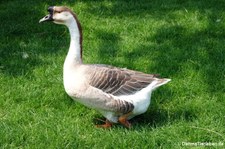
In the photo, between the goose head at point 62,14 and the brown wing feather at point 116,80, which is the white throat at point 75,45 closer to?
the goose head at point 62,14

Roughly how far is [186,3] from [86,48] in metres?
2.65

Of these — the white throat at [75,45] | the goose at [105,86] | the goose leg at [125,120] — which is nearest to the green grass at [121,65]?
the goose leg at [125,120]

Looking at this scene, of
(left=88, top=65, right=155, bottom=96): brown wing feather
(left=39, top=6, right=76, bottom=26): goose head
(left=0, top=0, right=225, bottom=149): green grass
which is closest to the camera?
(left=0, top=0, right=225, bottom=149): green grass

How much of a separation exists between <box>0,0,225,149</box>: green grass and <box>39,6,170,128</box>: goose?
177 millimetres

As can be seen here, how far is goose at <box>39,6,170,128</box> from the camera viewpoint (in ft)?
13.6

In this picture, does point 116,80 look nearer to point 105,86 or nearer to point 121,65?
point 105,86

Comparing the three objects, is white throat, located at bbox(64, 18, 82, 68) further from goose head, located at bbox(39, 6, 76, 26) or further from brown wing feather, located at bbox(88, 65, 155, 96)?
brown wing feather, located at bbox(88, 65, 155, 96)

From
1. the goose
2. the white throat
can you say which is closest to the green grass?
the goose

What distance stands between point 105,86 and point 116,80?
125 millimetres

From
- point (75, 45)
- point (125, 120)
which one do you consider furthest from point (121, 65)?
point (125, 120)

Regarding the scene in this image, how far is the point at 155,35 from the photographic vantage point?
22.0 ft

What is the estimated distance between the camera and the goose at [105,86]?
415 cm

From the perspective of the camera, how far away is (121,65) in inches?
225

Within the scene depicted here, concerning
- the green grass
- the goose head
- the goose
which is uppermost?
the goose head
